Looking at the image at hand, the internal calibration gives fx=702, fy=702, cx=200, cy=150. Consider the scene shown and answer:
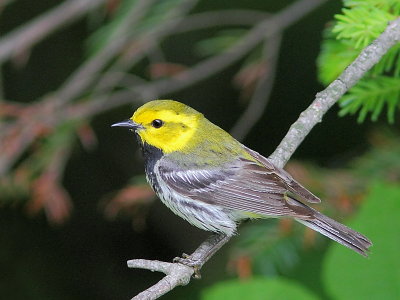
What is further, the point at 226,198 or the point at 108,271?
the point at 108,271

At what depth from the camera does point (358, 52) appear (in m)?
2.68

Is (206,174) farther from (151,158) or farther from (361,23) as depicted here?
(361,23)

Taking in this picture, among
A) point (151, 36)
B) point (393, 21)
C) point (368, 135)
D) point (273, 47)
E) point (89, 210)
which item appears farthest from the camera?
point (89, 210)

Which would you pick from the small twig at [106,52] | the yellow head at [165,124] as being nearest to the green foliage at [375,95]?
the yellow head at [165,124]

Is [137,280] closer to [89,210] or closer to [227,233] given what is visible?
[89,210]

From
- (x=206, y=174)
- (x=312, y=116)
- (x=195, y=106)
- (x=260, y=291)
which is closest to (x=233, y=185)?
(x=206, y=174)

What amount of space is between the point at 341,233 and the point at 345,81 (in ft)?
1.90

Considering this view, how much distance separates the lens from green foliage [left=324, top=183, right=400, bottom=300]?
2.25m

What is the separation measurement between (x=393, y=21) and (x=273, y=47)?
1.29 meters

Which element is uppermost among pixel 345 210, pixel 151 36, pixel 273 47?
pixel 151 36

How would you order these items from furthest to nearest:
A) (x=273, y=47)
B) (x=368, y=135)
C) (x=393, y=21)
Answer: (x=368, y=135), (x=273, y=47), (x=393, y=21)

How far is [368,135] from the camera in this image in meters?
4.13

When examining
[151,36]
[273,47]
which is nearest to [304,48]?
[273,47]

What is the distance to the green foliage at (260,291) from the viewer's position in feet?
7.34
